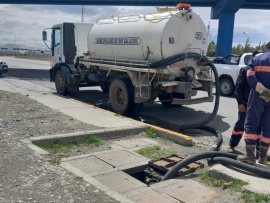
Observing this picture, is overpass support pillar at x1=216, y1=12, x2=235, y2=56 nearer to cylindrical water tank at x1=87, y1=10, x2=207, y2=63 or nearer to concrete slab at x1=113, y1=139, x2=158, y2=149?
cylindrical water tank at x1=87, y1=10, x2=207, y2=63

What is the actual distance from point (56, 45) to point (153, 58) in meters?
5.89

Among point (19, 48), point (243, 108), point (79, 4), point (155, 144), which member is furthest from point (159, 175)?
point (19, 48)

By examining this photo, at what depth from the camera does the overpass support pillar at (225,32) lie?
26094 millimetres

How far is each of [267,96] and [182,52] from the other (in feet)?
13.5

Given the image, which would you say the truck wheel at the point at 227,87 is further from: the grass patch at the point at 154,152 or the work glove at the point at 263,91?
Answer: the work glove at the point at 263,91

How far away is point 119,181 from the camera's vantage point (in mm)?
4723

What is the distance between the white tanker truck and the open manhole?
319cm

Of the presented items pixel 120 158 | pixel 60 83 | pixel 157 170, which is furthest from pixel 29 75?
pixel 157 170

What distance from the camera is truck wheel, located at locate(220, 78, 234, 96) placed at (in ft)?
44.8

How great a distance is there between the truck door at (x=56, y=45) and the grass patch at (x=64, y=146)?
23.6ft

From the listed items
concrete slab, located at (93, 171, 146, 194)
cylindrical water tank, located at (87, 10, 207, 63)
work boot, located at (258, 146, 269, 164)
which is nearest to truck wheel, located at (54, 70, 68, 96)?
cylindrical water tank, located at (87, 10, 207, 63)

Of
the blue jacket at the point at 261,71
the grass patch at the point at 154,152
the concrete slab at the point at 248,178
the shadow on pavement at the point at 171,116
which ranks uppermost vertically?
the blue jacket at the point at 261,71

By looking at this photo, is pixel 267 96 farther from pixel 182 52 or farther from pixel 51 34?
pixel 51 34

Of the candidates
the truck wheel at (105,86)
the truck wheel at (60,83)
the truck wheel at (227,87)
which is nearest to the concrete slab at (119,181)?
the truck wheel at (105,86)
